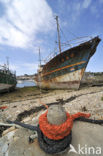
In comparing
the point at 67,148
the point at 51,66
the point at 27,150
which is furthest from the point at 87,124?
the point at 51,66

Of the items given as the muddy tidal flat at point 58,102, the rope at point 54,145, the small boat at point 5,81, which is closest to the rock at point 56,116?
the rope at point 54,145

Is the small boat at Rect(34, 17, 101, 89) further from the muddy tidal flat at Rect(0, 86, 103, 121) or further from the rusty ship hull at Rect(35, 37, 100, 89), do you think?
the muddy tidal flat at Rect(0, 86, 103, 121)

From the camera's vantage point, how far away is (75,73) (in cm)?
1074

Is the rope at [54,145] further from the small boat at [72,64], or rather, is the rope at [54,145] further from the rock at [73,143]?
the small boat at [72,64]

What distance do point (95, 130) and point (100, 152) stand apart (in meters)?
0.66

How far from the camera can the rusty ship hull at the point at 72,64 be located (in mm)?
9727

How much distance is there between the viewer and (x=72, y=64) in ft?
35.1

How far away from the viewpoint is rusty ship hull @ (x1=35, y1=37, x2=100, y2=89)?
9.73 meters

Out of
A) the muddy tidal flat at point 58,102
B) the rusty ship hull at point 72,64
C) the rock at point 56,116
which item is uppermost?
the rusty ship hull at point 72,64

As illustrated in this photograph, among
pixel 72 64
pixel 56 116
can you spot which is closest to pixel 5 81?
pixel 72 64

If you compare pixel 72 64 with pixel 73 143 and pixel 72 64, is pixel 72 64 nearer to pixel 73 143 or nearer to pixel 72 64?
pixel 72 64

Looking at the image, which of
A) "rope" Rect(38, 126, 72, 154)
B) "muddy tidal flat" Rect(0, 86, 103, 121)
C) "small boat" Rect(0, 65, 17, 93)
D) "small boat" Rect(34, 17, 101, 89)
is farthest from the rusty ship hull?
"rope" Rect(38, 126, 72, 154)

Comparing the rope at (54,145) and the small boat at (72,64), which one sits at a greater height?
the small boat at (72,64)

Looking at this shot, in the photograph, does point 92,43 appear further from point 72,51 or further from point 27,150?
point 27,150
